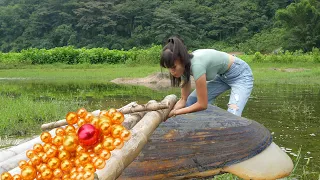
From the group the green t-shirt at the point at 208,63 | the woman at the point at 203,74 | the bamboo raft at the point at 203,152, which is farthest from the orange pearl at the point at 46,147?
the green t-shirt at the point at 208,63

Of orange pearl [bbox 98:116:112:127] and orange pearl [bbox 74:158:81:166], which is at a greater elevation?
orange pearl [bbox 98:116:112:127]

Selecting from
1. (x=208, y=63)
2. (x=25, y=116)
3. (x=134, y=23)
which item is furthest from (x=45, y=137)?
(x=134, y=23)

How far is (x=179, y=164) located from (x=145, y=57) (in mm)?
23275

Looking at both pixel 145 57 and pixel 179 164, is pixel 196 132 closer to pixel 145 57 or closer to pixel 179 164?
pixel 179 164

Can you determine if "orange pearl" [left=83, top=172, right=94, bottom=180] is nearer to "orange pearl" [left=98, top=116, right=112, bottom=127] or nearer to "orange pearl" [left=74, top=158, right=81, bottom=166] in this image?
"orange pearl" [left=74, top=158, right=81, bottom=166]

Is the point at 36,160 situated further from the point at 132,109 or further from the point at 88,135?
the point at 132,109

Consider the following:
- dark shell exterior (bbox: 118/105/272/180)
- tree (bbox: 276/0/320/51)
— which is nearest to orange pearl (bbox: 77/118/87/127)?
dark shell exterior (bbox: 118/105/272/180)

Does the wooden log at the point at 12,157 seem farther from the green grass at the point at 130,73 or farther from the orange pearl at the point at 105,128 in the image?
the green grass at the point at 130,73

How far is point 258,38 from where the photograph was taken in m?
39.8

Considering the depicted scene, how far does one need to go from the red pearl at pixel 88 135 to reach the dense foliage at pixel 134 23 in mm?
39080

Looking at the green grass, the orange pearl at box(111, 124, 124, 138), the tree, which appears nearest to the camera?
the orange pearl at box(111, 124, 124, 138)

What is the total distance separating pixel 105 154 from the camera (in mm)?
2189

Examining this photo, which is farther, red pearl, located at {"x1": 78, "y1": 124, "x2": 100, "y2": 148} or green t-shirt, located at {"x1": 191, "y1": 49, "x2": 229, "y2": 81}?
green t-shirt, located at {"x1": 191, "y1": 49, "x2": 229, "y2": 81}

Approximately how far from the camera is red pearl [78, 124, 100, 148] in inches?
89.0
